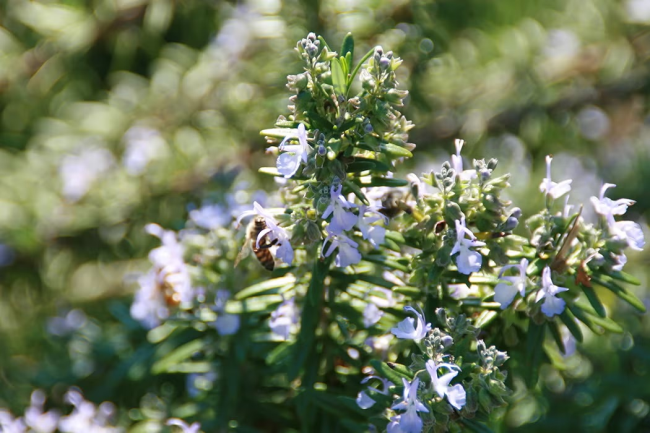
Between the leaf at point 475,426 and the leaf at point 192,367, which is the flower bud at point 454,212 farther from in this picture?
the leaf at point 192,367

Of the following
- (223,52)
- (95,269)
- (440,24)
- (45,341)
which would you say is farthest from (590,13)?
(45,341)

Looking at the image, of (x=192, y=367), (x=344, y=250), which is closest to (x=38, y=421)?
(x=192, y=367)

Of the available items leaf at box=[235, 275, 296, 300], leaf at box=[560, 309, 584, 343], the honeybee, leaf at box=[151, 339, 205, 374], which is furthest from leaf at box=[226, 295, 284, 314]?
leaf at box=[560, 309, 584, 343]

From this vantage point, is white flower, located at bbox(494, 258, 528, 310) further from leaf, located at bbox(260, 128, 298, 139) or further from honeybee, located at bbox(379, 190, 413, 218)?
leaf, located at bbox(260, 128, 298, 139)

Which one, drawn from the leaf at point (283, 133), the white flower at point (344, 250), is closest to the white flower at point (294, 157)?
the leaf at point (283, 133)

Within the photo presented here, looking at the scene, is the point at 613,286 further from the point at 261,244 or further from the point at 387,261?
the point at 261,244

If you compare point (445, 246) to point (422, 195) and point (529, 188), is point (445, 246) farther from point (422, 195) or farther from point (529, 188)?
point (529, 188)
